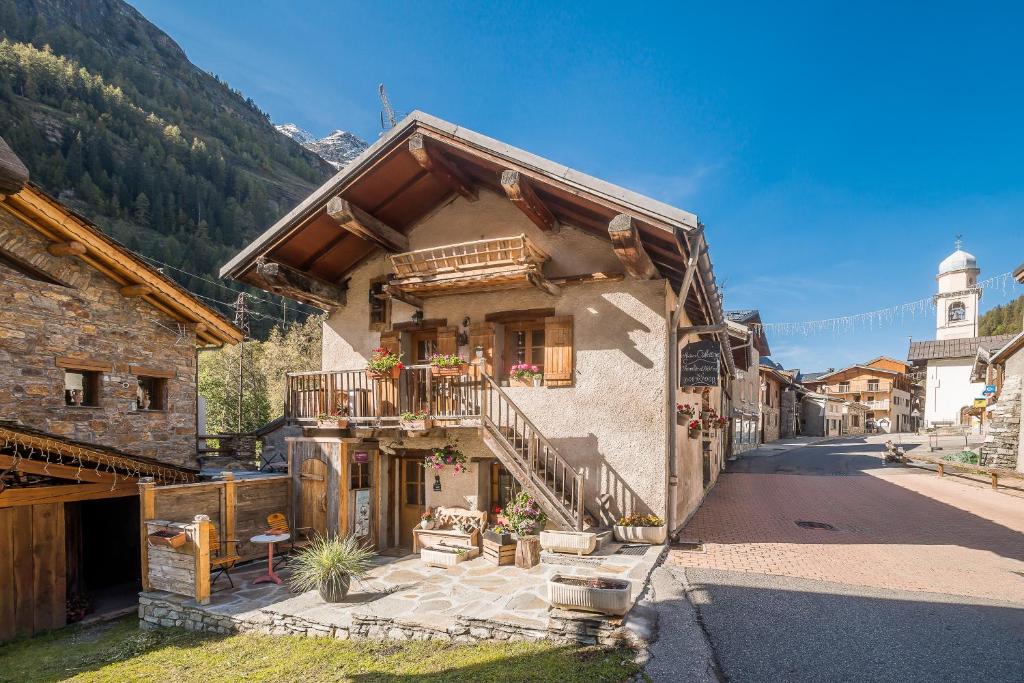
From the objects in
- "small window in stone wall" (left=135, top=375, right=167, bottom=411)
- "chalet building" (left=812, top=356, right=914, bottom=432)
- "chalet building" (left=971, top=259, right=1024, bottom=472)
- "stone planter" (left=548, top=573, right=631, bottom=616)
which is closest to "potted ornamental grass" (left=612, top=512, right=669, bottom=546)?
"stone planter" (left=548, top=573, right=631, bottom=616)

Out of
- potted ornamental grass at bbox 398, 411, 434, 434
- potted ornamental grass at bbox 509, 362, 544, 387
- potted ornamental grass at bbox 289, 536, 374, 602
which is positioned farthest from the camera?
potted ornamental grass at bbox 509, 362, 544, 387

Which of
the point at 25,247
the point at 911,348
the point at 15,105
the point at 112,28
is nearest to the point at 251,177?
the point at 15,105

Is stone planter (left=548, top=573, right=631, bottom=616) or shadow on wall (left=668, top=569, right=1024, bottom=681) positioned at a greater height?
stone planter (left=548, top=573, right=631, bottom=616)

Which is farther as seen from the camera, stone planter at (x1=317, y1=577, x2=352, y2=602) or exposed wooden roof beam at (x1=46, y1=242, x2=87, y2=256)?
exposed wooden roof beam at (x1=46, y1=242, x2=87, y2=256)

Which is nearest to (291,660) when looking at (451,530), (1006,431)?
(451,530)

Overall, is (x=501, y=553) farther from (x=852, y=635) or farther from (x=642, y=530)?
(x=852, y=635)

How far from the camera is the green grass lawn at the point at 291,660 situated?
5.41 metres

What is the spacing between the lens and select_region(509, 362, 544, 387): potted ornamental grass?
10.3 m

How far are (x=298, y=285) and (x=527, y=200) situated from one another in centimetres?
533

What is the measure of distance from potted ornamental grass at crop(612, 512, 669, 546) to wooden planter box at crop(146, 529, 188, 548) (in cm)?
708

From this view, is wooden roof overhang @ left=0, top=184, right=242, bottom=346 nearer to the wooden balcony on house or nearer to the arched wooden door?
the arched wooden door

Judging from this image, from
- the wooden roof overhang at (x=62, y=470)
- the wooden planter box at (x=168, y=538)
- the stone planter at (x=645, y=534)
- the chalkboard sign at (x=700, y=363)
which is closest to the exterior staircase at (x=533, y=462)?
the stone planter at (x=645, y=534)

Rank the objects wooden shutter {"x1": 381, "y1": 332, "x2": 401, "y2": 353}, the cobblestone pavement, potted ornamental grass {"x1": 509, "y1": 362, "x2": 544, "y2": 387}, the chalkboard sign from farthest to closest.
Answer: wooden shutter {"x1": 381, "y1": 332, "x2": 401, "y2": 353} → potted ornamental grass {"x1": 509, "y1": 362, "x2": 544, "y2": 387} → the chalkboard sign → the cobblestone pavement

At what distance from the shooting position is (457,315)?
1123cm
